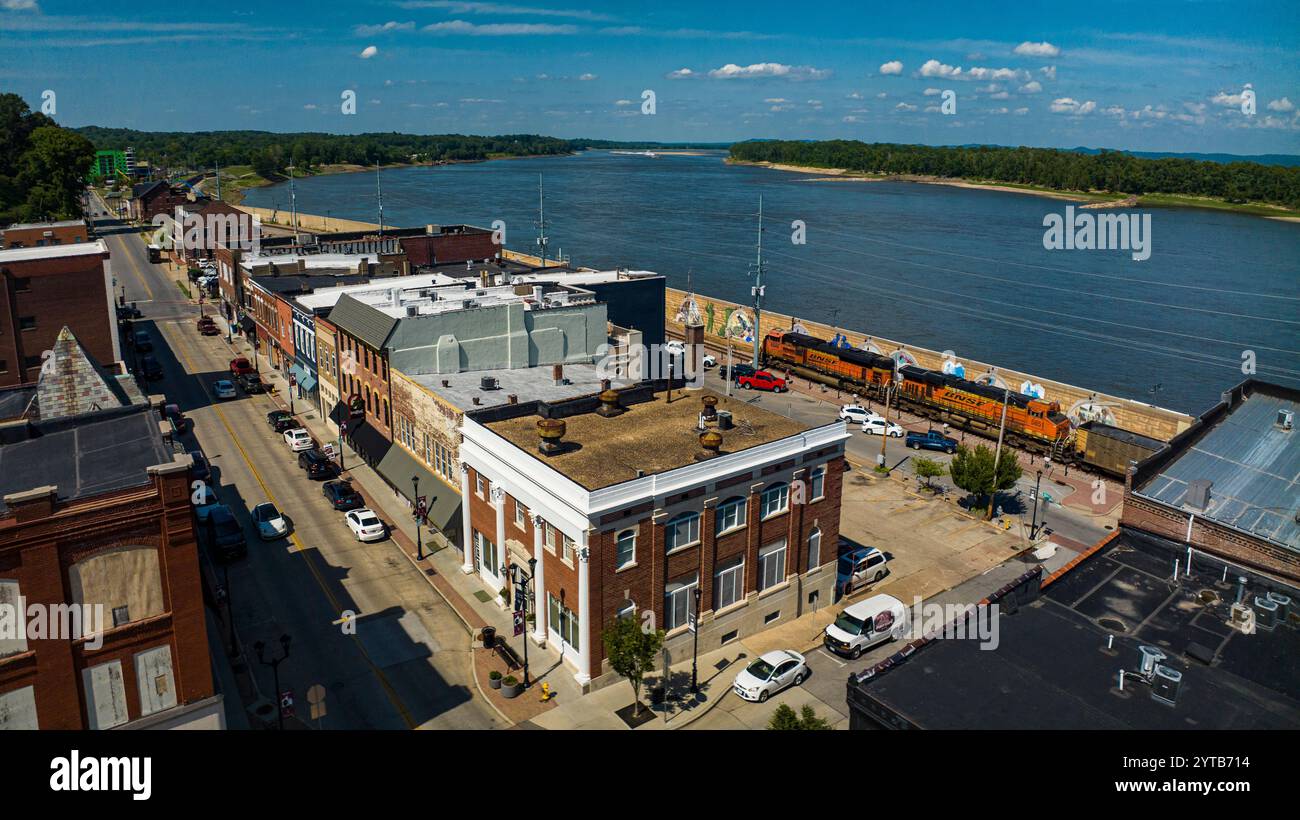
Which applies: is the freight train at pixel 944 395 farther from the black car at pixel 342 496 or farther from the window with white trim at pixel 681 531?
the black car at pixel 342 496

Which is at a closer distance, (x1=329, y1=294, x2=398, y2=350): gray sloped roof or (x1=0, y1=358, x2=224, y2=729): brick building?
(x1=0, y1=358, x2=224, y2=729): brick building

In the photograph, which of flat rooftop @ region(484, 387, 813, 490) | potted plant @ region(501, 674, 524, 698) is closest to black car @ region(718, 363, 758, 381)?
flat rooftop @ region(484, 387, 813, 490)

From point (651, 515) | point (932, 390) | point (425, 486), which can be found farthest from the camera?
point (932, 390)

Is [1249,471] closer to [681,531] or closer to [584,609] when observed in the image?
[681,531]

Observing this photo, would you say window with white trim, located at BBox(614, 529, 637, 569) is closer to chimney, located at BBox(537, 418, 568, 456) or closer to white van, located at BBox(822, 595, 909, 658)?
chimney, located at BBox(537, 418, 568, 456)

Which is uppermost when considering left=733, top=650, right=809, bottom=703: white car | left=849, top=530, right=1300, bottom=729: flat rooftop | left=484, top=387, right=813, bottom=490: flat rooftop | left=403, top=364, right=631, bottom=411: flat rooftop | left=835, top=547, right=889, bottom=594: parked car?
Result: left=403, top=364, right=631, bottom=411: flat rooftop

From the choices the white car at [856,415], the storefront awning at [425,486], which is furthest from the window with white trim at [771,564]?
the white car at [856,415]

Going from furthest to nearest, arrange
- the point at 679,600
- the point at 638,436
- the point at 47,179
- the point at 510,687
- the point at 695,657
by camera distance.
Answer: the point at 47,179, the point at 638,436, the point at 679,600, the point at 695,657, the point at 510,687

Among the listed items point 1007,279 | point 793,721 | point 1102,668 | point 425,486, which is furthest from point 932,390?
point 1007,279
